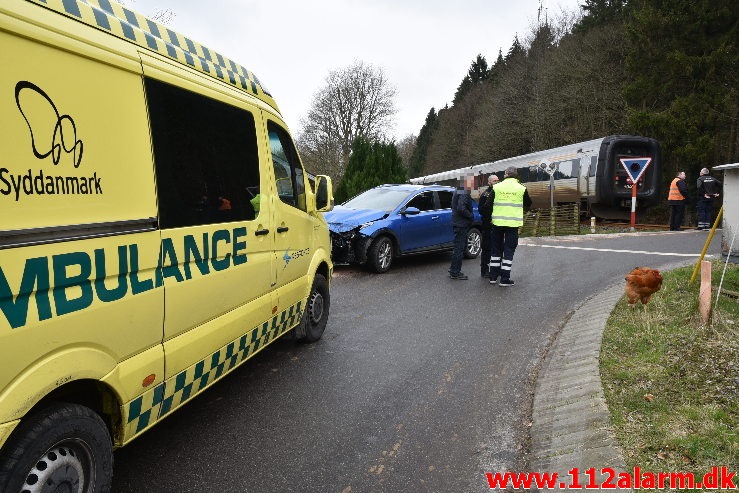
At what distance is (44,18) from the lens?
80.4 inches

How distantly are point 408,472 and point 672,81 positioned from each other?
27.3 metres

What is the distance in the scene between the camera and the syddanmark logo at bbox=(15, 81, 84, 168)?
1939 millimetres

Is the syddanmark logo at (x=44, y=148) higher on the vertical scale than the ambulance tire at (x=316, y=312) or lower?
higher

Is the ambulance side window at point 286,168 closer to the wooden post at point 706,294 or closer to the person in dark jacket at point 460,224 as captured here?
the wooden post at point 706,294

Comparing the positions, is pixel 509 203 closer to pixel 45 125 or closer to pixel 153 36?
pixel 153 36

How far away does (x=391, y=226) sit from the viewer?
9180 millimetres

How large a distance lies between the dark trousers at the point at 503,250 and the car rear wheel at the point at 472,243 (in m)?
2.23

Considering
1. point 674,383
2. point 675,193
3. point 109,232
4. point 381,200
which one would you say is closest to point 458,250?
point 381,200

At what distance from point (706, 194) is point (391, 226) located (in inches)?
455

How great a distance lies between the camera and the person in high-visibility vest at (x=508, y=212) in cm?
808

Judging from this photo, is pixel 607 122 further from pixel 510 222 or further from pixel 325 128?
pixel 510 222

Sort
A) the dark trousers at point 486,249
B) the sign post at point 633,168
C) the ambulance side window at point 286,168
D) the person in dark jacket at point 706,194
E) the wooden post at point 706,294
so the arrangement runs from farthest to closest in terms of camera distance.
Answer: the sign post at point 633,168
the person in dark jacket at point 706,194
the dark trousers at point 486,249
the wooden post at point 706,294
the ambulance side window at point 286,168

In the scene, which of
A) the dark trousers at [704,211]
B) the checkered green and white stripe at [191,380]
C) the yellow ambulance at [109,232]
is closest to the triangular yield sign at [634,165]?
the dark trousers at [704,211]

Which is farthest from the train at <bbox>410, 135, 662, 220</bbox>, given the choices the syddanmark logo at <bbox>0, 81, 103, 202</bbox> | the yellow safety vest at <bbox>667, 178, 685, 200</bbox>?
the syddanmark logo at <bbox>0, 81, 103, 202</bbox>
